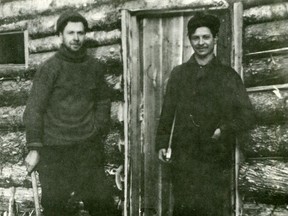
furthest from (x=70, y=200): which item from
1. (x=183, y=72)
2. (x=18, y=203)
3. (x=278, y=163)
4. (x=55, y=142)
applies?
(x=278, y=163)

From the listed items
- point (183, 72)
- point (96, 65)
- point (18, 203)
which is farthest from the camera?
point (18, 203)

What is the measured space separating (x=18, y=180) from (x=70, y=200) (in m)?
0.90

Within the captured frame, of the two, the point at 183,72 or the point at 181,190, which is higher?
the point at 183,72

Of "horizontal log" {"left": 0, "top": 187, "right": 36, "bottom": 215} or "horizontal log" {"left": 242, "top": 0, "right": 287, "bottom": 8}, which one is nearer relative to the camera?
"horizontal log" {"left": 242, "top": 0, "right": 287, "bottom": 8}

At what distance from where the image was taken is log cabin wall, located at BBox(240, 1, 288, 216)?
376cm

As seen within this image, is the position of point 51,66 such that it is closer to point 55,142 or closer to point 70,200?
point 55,142

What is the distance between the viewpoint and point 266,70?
12.6 feet

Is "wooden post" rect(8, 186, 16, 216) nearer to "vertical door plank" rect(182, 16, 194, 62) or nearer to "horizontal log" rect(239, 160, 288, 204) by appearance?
"vertical door plank" rect(182, 16, 194, 62)

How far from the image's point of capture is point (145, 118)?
4.52 m

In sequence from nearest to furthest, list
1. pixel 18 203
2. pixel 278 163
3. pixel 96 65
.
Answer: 1. pixel 278 163
2. pixel 96 65
3. pixel 18 203

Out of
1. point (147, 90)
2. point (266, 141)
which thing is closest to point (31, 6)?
point (147, 90)

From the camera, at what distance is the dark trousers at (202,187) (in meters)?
3.94

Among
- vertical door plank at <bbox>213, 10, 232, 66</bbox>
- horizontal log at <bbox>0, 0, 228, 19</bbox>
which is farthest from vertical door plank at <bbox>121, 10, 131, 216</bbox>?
vertical door plank at <bbox>213, 10, 232, 66</bbox>

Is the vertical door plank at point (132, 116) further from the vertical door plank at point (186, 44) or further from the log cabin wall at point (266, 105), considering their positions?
the log cabin wall at point (266, 105)
